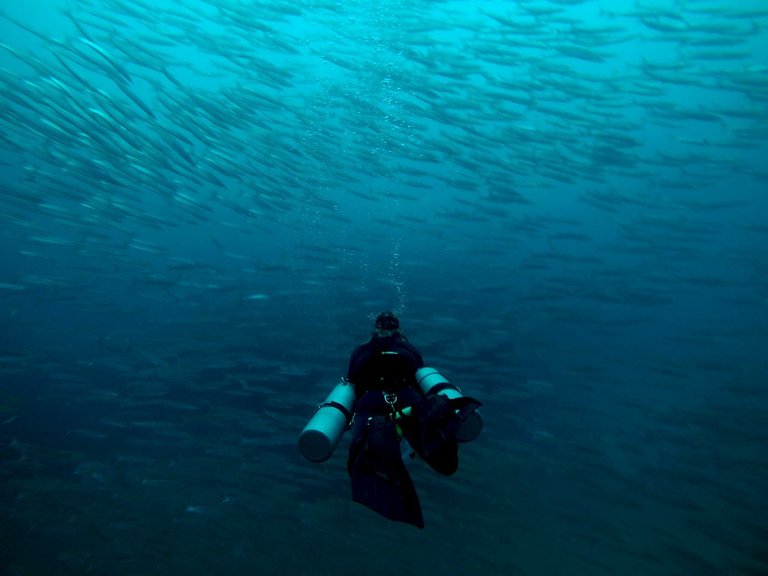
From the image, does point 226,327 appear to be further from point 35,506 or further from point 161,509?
point 35,506

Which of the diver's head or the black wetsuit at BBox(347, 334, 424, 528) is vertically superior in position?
the diver's head

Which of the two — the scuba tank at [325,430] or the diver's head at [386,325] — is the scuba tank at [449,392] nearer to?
the diver's head at [386,325]

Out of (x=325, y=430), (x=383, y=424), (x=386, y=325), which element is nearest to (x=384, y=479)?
(x=383, y=424)

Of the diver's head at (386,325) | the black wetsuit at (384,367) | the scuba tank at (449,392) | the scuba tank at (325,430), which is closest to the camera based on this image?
the scuba tank at (325,430)

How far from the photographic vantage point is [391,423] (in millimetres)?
3121

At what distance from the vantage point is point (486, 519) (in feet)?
54.8

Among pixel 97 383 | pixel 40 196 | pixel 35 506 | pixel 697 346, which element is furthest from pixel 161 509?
pixel 697 346

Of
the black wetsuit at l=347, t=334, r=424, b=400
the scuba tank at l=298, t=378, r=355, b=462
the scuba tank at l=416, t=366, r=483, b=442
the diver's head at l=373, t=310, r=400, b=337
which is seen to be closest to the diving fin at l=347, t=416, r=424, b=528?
the scuba tank at l=298, t=378, r=355, b=462

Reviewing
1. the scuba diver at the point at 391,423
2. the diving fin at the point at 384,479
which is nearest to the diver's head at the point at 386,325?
the scuba diver at the point at 391,423

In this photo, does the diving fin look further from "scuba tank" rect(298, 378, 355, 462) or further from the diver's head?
the diver's head

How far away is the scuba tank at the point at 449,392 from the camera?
325 centimetres

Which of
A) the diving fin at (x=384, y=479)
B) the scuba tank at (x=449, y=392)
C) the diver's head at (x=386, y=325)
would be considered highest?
the diver's head at (x=386, y=325)

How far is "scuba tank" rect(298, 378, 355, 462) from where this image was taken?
312 centimetres

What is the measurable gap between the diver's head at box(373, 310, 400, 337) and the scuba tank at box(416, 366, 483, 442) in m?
0.38
